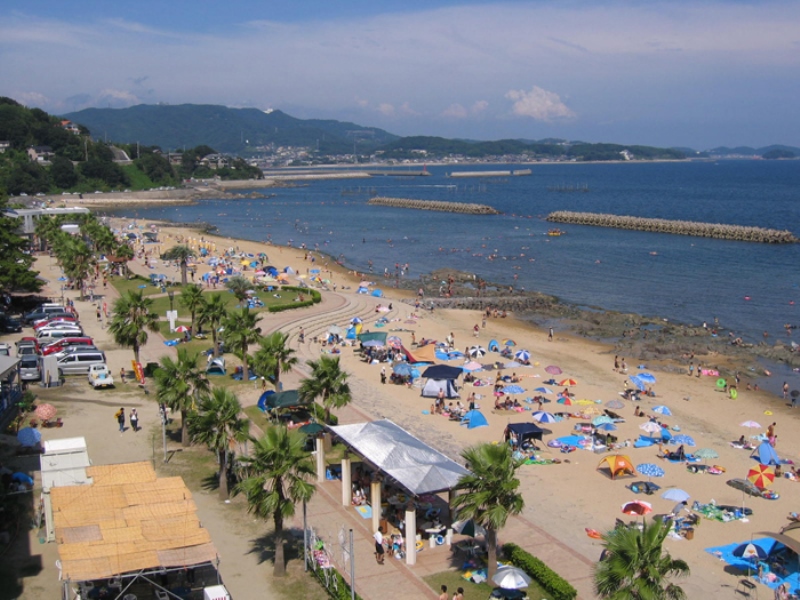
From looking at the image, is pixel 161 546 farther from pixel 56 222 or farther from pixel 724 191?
pixel 724 191

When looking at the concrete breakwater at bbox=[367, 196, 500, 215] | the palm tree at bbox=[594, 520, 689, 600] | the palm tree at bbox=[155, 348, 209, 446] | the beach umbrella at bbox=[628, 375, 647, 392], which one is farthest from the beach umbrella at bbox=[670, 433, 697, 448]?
the concrete breakwater at bbox=[367, 196, 500, 215]

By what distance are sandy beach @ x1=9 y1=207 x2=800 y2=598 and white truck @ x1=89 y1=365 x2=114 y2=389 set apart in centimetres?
183

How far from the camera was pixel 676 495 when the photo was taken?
76.2 feet

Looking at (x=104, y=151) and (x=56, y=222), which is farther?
(x=104, y=151)

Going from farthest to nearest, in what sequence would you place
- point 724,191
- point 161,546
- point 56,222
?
point 724,191 < point 56,222 < point 161,546

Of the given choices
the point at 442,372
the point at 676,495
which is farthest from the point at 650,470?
the point at 442,372

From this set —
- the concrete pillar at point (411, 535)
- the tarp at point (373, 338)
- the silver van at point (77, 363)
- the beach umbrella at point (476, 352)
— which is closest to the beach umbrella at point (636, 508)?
the concrete pillar at point (411, 535)

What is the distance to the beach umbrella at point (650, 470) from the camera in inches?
997

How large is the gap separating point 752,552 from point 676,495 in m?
3.96

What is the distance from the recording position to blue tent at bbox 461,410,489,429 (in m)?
30.2

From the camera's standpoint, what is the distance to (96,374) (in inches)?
1316

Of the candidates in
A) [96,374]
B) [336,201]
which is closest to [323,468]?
[96,374]

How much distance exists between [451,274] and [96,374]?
43.0 m

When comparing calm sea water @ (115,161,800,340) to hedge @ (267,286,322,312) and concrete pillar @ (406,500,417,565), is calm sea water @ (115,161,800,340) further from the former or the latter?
concrete pillar @ (406,500,417,565)
